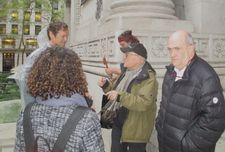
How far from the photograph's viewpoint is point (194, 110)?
129 inches

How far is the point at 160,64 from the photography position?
8227 mm

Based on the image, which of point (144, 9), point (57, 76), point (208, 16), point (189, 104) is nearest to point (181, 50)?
point (189, 104)

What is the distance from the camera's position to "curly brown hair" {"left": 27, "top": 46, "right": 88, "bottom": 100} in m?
2.52

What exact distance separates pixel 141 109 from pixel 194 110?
774 millimetres

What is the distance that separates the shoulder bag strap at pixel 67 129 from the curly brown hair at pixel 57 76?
15 cm

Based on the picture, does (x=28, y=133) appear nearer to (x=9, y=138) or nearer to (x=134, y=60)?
(x=134, y=60)

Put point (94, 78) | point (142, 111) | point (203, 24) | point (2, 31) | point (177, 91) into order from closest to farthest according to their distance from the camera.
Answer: point (177, 91) → point (142, 111) → point (203, 24) → point (94, 78) → point (2, 31)

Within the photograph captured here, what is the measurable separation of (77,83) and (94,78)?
297 inches

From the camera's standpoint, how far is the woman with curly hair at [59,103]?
8.13ft

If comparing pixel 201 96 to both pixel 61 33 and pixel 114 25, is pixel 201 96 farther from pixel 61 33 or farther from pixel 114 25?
pixel 114 25

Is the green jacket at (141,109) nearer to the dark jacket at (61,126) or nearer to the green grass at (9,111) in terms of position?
the dark jacket at (61,126)

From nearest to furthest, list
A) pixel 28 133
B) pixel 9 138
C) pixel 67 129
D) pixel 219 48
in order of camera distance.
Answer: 1. pixel 67 129
2. pixel 28 133
3. pixel 9 138
4. pixel 219 48

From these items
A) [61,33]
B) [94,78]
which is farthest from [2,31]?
[61,33]

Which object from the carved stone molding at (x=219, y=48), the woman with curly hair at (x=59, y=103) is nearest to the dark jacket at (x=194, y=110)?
the woman with curly hair at (x=59, y=103)
